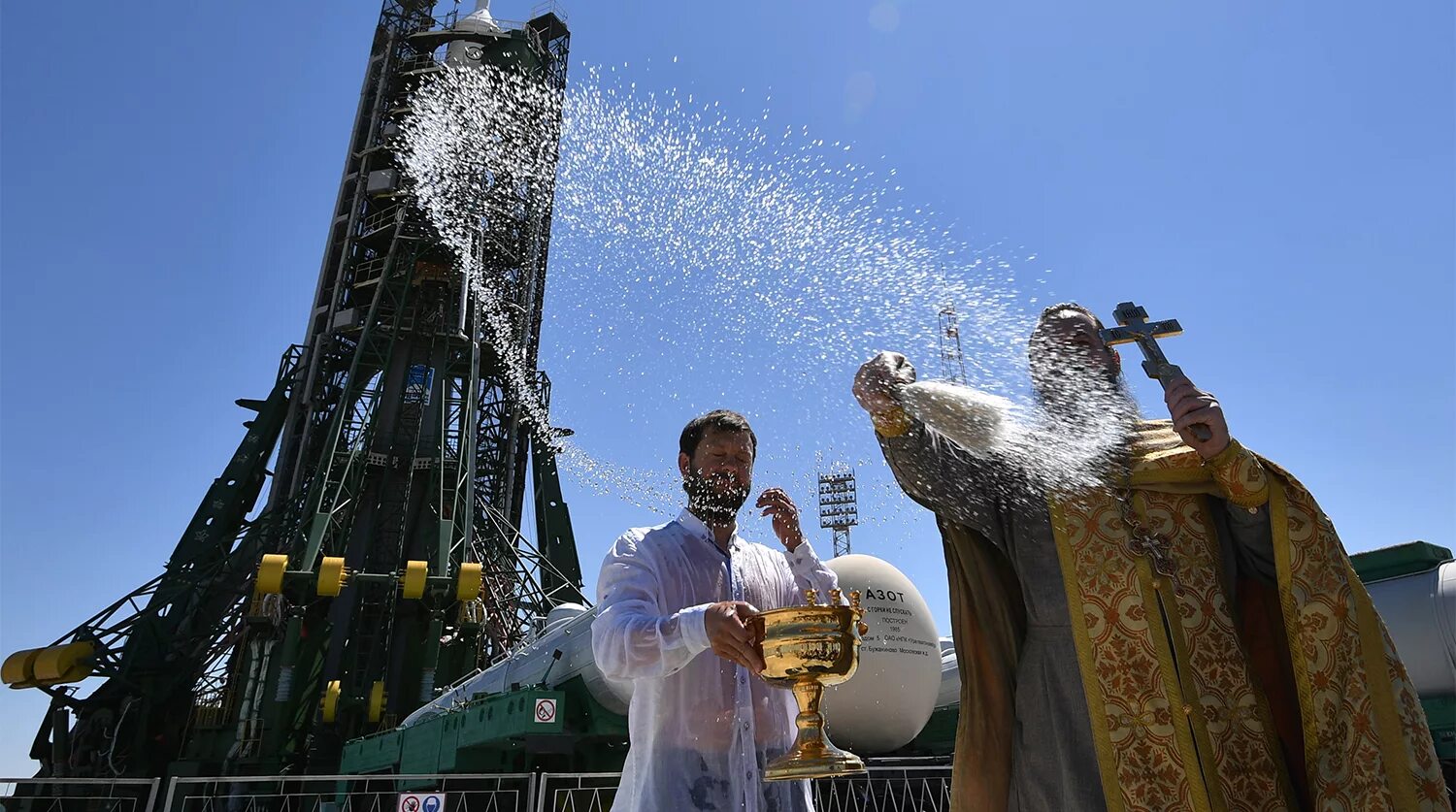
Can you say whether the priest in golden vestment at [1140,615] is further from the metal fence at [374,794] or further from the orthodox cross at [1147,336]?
the metal fence at [374,794]

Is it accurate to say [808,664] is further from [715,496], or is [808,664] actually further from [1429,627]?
[1429,627]

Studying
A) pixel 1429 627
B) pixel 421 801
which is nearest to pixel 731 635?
pixel 421 801

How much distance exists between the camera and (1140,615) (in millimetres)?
2283

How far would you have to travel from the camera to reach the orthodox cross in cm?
222

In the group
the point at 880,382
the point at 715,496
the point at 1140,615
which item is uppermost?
the point at 880,382

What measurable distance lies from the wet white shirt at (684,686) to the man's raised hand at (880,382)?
567mm

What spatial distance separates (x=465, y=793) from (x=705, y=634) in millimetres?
7838

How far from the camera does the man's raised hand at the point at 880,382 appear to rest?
2.42m

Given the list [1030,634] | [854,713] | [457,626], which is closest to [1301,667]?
[1030,634]

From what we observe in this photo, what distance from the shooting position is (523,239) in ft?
101

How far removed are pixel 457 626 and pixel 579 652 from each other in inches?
474

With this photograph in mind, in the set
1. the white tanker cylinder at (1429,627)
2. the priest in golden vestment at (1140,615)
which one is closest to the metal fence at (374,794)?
the priest in golden vestment at (1140,615)

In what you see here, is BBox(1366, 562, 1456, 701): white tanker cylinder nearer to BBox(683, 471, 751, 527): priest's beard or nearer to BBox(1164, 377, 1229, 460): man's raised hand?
BBox(1164, 377, 1229, 460): man's raised hand

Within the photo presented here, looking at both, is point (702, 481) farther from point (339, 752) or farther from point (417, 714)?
point (339, 752)
